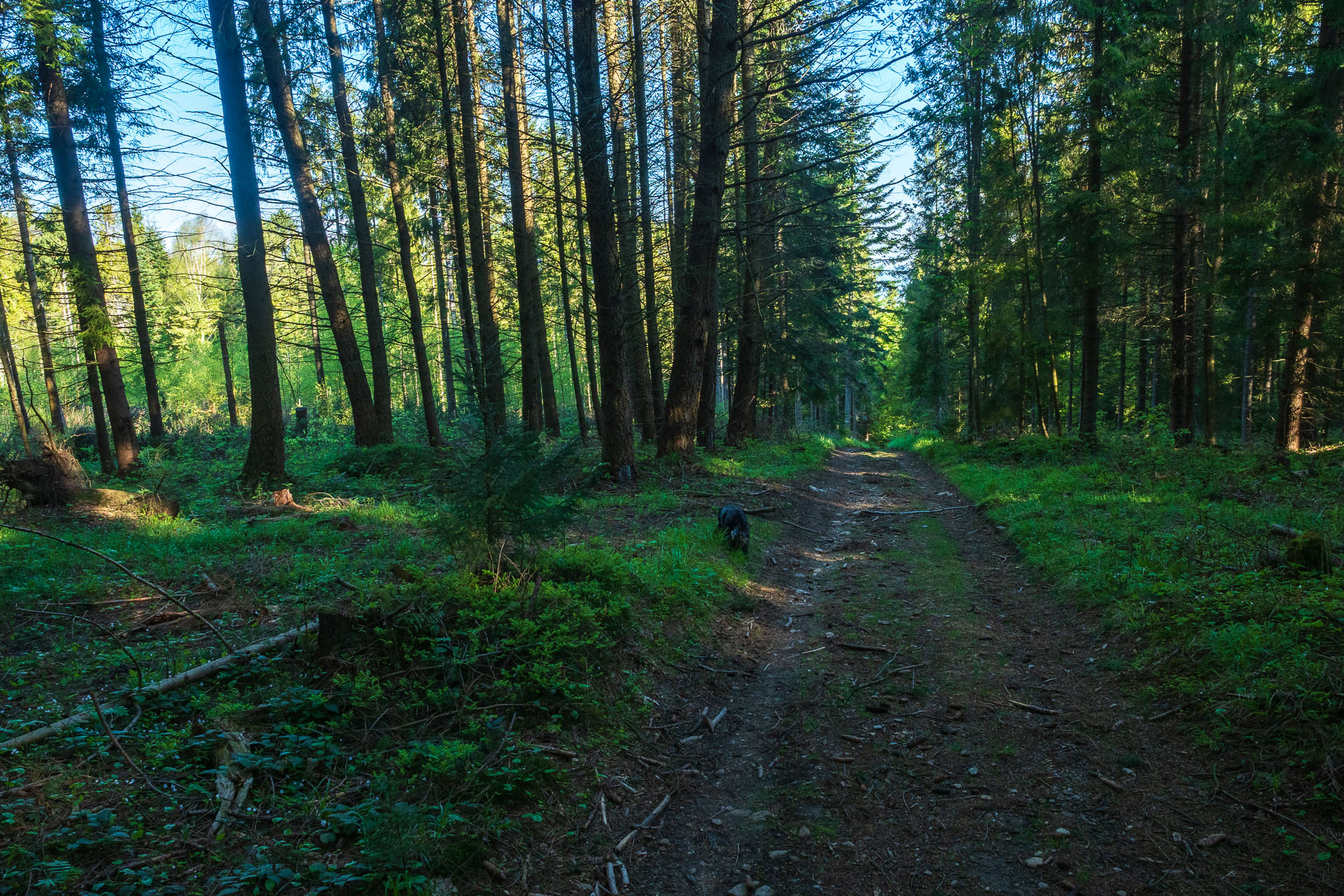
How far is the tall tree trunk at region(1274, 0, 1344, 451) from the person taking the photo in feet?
39.2

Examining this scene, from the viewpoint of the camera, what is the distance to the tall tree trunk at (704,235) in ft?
38.5

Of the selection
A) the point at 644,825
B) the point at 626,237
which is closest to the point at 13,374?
the point at 626,237

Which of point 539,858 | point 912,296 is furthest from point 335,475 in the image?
point 912,296

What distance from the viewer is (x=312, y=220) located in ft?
49.2

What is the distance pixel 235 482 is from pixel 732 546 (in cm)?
1045

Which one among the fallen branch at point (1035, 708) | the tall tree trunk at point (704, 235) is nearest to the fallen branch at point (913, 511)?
the tall tree trunk at point (704, 235)

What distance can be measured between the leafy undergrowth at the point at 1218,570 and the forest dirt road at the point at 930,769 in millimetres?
358

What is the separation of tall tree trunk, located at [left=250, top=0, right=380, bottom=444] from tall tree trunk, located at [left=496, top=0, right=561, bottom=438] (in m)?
4.07

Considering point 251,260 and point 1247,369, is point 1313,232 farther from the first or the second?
point 251,260

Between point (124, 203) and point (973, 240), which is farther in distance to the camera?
point (973, 240)

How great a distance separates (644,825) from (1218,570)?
→ 592 cm

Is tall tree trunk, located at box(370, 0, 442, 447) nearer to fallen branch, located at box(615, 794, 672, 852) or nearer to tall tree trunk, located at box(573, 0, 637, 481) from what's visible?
tall tree trunk, located at box(573, 0, 637, 481)

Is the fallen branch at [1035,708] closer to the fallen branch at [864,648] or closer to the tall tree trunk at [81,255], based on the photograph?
the fallen branch at [864,648]

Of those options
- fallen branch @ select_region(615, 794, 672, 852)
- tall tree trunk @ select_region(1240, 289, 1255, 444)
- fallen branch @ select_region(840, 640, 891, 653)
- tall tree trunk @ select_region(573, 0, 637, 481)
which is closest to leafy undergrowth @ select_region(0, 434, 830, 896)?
fallen branch @ select_region(615, 794, 672, 852)
